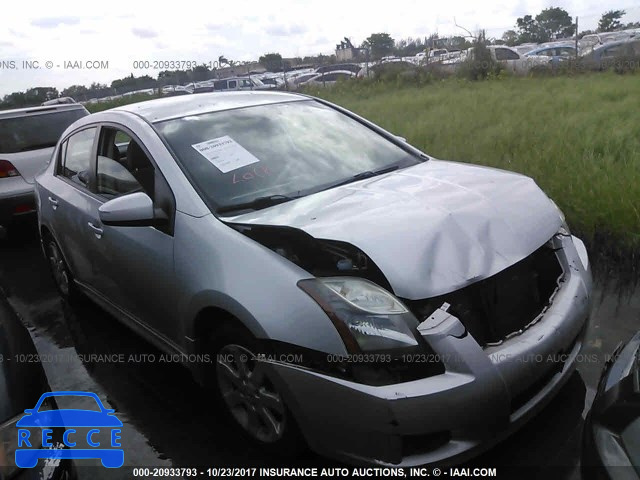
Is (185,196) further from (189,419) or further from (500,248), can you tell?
(500,248)

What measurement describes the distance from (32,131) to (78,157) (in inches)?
132

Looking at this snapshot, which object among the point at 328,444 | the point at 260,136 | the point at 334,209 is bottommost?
the point at 328,444

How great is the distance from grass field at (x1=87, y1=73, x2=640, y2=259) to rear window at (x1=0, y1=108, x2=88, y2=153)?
4.56 m

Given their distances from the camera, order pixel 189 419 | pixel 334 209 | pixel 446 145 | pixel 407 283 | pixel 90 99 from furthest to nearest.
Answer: pixel 90 99 < pixel 446 145 < pixel 189 419 < pixel 334 209 < pixel 407 283

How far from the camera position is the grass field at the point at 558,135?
181 inches

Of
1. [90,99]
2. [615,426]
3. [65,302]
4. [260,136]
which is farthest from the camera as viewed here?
[90,99]

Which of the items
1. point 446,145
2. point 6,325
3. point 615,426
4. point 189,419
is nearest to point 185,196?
point 6,325

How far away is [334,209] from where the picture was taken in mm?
2691

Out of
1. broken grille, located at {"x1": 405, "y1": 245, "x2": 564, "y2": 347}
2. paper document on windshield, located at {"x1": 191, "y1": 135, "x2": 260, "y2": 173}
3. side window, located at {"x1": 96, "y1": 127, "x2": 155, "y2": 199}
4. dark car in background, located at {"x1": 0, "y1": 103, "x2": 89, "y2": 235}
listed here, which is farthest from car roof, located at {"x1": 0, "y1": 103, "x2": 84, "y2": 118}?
broken grille, located at {"x1": 405, "y1": 245, "x2": 564, "y2": 347}

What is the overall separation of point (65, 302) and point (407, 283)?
3.66 metres

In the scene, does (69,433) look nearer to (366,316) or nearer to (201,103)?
(366,316)

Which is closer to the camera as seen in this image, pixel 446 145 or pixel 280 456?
pixel 280 456

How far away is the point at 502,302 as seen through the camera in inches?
94.0

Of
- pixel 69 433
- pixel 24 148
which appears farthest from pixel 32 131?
pixel 69 433
